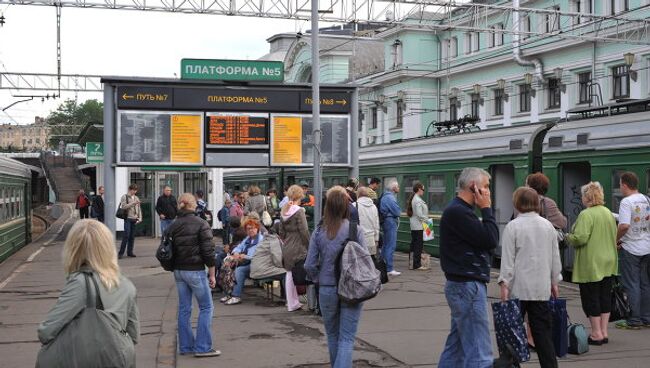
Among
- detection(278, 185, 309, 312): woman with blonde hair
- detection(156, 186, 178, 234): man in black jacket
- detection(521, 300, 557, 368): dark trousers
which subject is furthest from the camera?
detection(156, 186, 178, 234): man in black jacket

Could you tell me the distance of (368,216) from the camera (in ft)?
46.1

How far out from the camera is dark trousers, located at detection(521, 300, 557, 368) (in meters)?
7.32

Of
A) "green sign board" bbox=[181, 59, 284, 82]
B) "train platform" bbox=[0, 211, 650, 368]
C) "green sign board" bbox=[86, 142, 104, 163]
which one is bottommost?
"train platform" bbox=[0, 211, 650, 368]

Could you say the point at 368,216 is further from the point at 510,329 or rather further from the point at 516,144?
the point at 510,329

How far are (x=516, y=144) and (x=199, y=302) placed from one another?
8.99 m

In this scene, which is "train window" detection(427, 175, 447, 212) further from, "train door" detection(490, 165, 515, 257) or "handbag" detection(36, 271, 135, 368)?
"handbag" detection(36, 271, 135, 368)

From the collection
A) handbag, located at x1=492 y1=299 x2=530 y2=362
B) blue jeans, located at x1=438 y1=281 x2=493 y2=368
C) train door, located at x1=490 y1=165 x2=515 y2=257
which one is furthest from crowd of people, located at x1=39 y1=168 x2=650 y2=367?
train door, located at x1=490 y1=165 x2=515 y2=257

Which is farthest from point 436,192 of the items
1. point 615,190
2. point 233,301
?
point 233,301

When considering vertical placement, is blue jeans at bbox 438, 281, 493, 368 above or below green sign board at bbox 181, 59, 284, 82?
below

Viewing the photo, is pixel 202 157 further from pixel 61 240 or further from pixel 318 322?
pixel 61 240

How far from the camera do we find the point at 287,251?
35.6 ft

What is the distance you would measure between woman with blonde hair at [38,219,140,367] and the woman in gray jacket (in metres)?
12.3

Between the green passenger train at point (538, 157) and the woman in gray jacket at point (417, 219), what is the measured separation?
1.44 metres

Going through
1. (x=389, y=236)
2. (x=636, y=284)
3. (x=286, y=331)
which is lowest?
(x=286, y=331)
